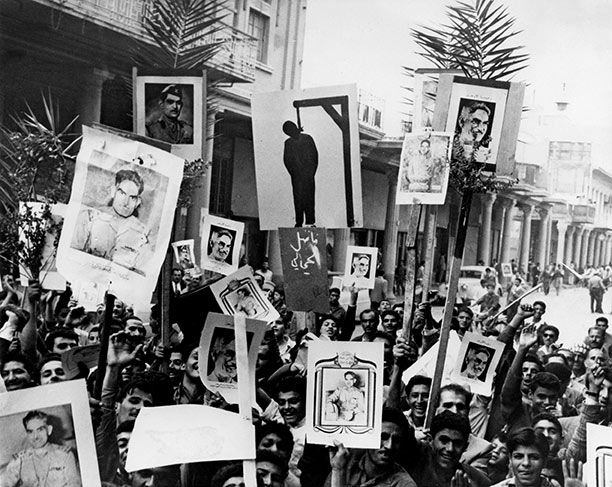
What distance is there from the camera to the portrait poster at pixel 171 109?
2252 mm

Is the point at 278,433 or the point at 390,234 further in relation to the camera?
the point at 390,234

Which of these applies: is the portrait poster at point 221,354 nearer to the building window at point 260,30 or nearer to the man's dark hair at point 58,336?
the man's dark hair at point 58,336

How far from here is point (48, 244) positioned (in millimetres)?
2324

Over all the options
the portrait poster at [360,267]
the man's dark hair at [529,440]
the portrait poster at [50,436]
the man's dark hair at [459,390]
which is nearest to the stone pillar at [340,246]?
the portrait poster at [360,267]

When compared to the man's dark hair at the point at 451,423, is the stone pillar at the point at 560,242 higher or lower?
higher

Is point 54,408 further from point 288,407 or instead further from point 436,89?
point 436,89

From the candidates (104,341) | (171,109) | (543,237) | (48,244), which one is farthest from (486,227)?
(48,244)

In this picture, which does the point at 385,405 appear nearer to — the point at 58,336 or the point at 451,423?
the point at 451,423

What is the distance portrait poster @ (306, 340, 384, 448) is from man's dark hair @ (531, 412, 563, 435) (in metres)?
0.45

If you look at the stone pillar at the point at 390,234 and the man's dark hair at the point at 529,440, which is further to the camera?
the stone pillar at the point at 390,234

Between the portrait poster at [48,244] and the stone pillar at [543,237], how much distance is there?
1481 mm

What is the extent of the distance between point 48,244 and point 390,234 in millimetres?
1058

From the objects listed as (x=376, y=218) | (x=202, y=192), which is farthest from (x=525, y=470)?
(x=202, y=192)

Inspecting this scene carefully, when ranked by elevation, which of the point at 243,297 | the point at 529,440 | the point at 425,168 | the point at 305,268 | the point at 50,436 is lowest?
the point at 50,436
